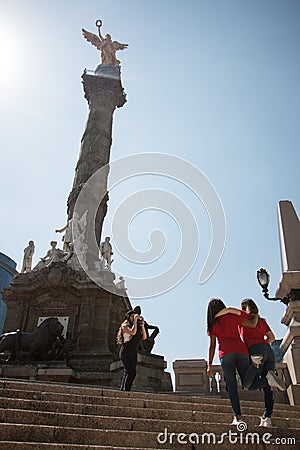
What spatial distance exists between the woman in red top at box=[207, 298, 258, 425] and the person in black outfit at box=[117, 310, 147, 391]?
103 inches

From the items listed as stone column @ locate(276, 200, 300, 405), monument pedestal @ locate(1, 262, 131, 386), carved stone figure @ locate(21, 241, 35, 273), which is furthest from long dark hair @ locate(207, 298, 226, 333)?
carved stone figure @ locate(21, 241, 35, 273)

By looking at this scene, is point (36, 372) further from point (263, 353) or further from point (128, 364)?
point (263, 353)

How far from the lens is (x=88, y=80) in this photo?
85.5 ft

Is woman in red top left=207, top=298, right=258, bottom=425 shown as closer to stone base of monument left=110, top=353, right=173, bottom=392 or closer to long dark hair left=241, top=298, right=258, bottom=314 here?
long dark hair left=241, top=298, right=258, bottom=314

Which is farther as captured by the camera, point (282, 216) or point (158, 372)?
point (158, 372)

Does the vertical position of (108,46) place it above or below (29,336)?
above

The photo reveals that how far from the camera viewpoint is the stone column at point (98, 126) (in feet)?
71.3

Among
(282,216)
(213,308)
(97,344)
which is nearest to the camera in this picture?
(213,308)

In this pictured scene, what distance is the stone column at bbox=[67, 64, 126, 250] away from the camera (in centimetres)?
2173

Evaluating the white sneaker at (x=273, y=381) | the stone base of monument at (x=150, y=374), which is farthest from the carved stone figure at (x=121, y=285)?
the white sneaker at (x=273, y=381)

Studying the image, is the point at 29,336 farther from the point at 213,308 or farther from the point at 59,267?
the point at 213,308

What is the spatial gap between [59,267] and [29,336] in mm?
3544

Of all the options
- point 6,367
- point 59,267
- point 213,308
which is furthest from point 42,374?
point 213,308

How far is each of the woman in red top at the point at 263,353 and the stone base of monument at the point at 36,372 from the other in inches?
370
